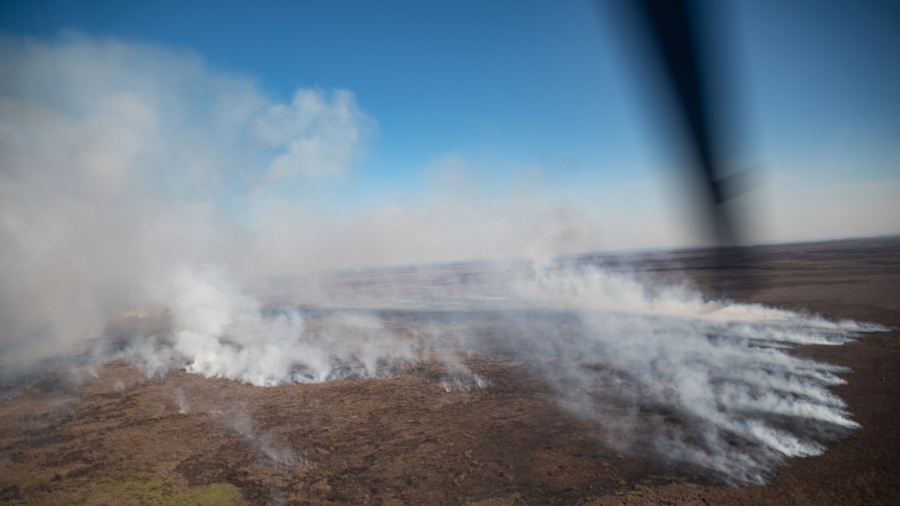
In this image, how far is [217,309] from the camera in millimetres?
20922

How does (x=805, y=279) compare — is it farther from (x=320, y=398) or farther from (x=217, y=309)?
(x=217, y=309)

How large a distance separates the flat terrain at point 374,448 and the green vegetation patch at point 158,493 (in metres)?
0.03

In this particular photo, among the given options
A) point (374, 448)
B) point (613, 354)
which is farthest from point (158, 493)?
point (613, 354)

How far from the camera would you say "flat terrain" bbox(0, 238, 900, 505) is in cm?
614

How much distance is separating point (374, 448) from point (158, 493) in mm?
3752

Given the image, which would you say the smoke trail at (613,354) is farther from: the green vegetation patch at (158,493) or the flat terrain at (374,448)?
the green vegetation patch at (158,493)

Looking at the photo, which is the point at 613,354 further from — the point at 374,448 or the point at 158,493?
the point at 158,493

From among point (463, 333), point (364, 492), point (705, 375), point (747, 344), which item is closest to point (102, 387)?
point (364, 492)

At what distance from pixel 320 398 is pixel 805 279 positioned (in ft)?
135

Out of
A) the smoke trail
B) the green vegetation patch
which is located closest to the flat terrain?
the green vegetation patch

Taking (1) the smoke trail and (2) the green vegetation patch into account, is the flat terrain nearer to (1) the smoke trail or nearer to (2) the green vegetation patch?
(2) the green vegetation patch

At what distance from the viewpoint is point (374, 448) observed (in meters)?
7.79

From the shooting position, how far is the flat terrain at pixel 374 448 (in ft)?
20.1

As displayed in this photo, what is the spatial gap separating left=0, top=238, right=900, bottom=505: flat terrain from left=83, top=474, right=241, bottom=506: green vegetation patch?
0.10 feet
